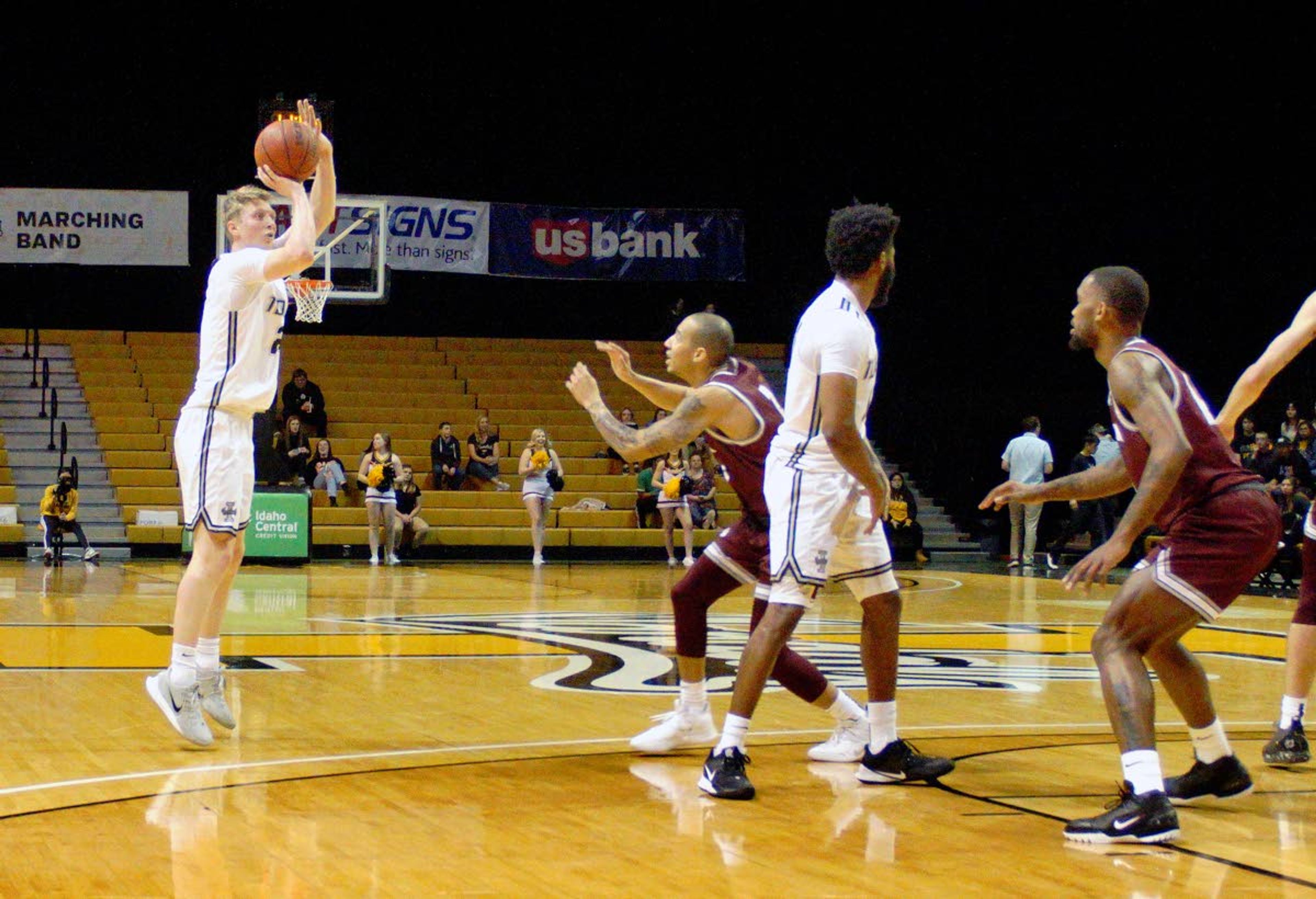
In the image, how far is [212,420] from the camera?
556 centimetres

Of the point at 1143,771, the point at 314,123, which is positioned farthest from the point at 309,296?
the point at 1143,771

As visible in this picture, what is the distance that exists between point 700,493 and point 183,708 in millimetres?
13964

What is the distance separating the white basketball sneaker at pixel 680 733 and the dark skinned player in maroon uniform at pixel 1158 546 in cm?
142

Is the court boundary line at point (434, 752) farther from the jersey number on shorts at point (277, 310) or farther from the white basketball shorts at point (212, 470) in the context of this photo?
the jersey number on shorts at point (277, 310)

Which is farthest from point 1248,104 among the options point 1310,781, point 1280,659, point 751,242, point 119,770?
point 119,770

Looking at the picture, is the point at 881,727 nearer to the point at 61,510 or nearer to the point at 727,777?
the point at 727,777

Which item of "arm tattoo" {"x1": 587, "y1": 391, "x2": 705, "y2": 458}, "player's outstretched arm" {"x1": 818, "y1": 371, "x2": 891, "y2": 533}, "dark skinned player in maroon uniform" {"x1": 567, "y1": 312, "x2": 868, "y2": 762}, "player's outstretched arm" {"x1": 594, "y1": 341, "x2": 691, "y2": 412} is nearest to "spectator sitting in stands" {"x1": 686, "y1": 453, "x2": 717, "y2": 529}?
"player's outstretched arm" {"x1": 594, "y1": 341, "x2": 691, "y2": 412}

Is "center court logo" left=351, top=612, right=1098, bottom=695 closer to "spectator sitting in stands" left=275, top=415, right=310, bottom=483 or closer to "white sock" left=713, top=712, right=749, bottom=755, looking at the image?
"white sock" left=713, top=712, right=749, bottom=755

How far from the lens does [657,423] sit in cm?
501

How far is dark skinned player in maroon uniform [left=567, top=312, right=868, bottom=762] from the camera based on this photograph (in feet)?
17.5

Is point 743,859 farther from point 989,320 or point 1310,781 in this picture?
point 989,320

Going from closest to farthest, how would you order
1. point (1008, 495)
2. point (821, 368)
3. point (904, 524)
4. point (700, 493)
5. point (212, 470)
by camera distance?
point (1008, 495) < point (821, 368) < point (212, 470) < point (700, 493) < point (904, 524)

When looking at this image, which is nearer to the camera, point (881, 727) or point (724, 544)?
point (881, 727)

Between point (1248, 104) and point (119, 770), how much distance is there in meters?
16.9
